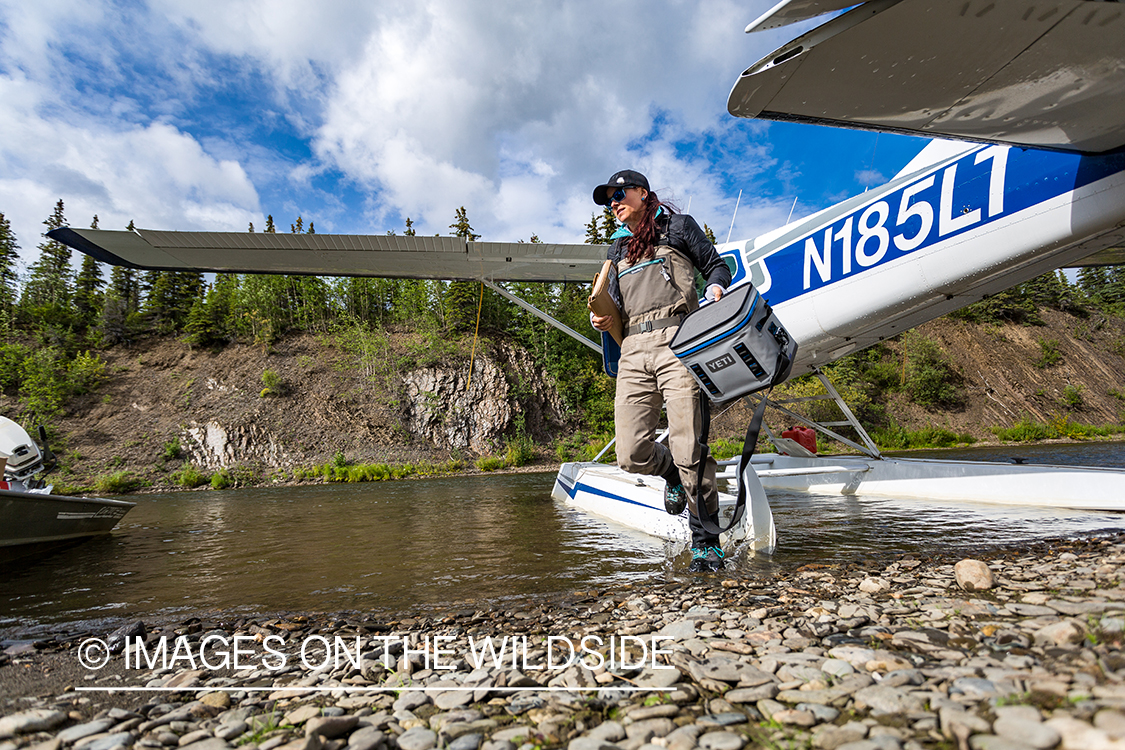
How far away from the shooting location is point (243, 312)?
27.6 m

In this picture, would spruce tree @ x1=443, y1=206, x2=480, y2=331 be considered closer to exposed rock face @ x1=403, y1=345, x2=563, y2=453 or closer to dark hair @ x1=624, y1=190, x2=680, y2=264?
exposed rock face @ x1=403, y1=345, x2=563, y2=453

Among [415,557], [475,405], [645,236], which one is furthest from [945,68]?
[475,405]

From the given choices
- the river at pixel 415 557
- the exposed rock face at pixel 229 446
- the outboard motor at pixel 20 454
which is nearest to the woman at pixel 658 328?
the river at pixel 415 557

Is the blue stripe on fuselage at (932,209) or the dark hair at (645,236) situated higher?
the blue stripe on fuselage at (932,209)

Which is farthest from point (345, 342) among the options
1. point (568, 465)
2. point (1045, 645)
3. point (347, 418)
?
point (1045, 645)

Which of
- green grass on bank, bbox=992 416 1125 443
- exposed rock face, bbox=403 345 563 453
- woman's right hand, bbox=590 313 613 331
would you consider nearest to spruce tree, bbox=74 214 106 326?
exposed rock face, bbox=403 345 563 453

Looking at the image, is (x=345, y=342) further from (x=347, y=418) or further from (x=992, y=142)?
(x=992, y=142)

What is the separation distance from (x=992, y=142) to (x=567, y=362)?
23.5 meters

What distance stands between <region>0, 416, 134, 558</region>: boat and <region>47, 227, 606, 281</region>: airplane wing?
2.38 metres

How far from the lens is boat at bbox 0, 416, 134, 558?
4.34 meters

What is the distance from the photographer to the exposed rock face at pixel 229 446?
19594mm

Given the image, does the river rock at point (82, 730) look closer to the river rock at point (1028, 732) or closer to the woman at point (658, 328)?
the river rock at point (1028, 732)

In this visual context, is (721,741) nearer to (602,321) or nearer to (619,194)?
(602,321)

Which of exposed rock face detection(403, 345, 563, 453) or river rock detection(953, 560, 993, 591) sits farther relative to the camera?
exposed rock face detection(403, 345, 563, 453)
